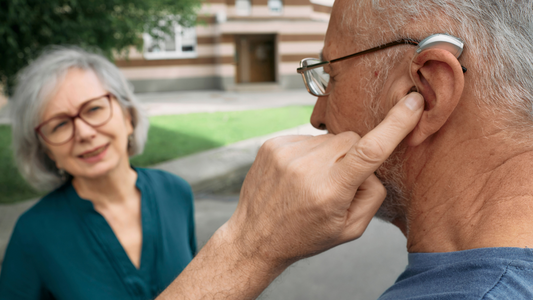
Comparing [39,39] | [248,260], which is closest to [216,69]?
[39,39]

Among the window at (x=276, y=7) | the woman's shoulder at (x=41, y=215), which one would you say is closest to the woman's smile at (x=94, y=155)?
the woman's shoulder at (x=41, y=215)

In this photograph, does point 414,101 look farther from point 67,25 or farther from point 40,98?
point 67,25

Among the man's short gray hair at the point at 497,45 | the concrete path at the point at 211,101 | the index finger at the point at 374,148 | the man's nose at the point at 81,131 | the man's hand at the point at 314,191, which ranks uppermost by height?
the man's short gray hair at the point at 497,45

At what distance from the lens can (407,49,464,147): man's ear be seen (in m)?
1.03

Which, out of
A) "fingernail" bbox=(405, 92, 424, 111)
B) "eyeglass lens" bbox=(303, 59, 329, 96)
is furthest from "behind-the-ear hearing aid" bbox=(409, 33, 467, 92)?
"eyeglass lens" bbox=(303, 59, 329, 96)

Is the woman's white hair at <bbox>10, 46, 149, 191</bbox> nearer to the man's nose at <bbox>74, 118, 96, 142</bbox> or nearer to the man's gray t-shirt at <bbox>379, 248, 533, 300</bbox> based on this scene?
the man's nose at <bbox>74, 118, 96, 142</bbox>

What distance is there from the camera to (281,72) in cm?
2231

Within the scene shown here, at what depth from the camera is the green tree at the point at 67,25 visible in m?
4.94

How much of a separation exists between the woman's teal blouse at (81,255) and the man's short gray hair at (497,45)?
5.98ft

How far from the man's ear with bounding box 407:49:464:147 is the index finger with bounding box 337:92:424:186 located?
0.08 meters

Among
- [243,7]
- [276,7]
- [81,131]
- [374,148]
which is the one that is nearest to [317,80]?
[374,148]

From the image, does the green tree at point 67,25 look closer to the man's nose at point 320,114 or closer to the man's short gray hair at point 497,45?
the man's nose at point 320,114

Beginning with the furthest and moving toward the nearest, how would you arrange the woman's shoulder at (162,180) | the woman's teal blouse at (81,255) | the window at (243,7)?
the window at (243,7)
the woman's shoulder at (162,180)
the woman's teal blouse at (81,255)

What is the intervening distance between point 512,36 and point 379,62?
0.35 metres
